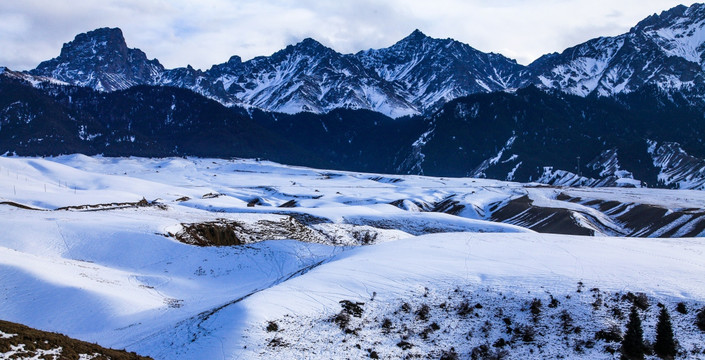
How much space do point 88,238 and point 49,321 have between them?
2110cm

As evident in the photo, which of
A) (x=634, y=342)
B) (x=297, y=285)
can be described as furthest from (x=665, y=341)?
(x=297, y=285)

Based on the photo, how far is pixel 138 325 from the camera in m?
30.0

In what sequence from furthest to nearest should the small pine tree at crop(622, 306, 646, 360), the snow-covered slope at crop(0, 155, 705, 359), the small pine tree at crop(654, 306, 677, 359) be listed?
the snow-covered slope at crop(0, 155, 705, 359) < the small pine tree at crop(622, 306, 646, 360) < the small pine tree at crop(654, 306, 677, 359)

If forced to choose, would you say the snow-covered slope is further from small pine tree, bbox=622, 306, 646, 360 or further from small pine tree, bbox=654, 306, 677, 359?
small pine tree, bbox=622, 306, 646, 360

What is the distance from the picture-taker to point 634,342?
23.0 metres

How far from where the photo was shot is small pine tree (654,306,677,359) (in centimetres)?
2244

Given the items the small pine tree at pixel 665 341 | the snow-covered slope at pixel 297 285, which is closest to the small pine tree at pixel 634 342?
the small pine tree at pixel 665 341

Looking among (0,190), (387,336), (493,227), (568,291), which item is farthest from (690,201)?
(0,190)

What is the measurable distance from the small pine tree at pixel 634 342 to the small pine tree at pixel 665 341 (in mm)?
Result: 646

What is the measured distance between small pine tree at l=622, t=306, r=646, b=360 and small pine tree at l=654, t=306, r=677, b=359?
646mm

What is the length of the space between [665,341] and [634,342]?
4.38 feet

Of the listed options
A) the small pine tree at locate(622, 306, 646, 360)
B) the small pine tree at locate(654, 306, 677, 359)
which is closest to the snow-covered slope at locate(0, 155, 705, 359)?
the small pine tree at locate(654, 306, 677, 359)

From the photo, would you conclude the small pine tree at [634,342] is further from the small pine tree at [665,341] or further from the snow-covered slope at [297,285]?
the snow-covered slope at [297,285]

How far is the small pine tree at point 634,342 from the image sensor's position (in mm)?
22562
